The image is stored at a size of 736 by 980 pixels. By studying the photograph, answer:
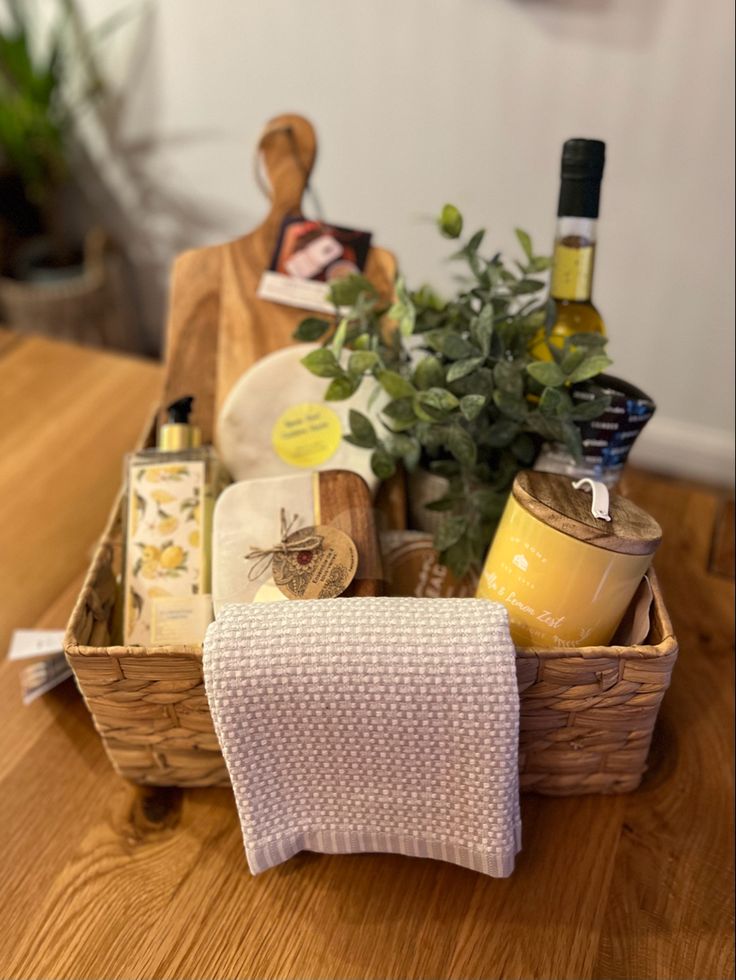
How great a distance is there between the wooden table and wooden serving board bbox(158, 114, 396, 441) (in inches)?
13.5

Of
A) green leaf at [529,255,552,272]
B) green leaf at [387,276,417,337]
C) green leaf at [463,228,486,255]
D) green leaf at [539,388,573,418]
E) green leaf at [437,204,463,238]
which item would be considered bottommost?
green leaf at [539,388,573,418]

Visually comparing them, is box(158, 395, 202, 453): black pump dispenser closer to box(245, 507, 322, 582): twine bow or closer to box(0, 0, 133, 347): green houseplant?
box(245, 507, 322, 582): twine bow

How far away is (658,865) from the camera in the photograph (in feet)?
1.92

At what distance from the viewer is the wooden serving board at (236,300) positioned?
2.87 ft

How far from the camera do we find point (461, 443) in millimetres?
639

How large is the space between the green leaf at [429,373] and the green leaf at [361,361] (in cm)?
4

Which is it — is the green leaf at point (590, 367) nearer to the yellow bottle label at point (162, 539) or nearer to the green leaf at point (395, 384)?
the green leaf at point (395, 384)

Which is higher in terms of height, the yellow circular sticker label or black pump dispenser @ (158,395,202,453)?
black pump dispenser @ (158,395,202,453)

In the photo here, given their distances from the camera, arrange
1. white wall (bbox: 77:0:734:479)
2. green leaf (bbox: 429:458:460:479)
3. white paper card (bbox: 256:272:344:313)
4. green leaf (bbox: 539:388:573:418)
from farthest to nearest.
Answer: white wall (bbox: 77:0:734:479), white paper card (bbox: 256:272:344:313), green leaf (bbox: 429:458:460:479), green leaf (bbox: 539:388:573:418)

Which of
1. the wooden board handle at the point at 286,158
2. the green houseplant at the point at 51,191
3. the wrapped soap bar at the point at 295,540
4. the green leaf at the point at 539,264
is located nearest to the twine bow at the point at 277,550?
the wrapped soap bar at the point at 295,540

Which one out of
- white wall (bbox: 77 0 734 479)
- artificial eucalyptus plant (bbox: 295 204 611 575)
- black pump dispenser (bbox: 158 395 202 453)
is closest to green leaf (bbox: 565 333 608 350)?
artificial eucalyptus plant (bbox: 295 204 611 575)

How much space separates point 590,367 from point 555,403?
0.04m

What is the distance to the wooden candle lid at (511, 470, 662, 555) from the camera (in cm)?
52

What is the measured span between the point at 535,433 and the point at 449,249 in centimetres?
115
